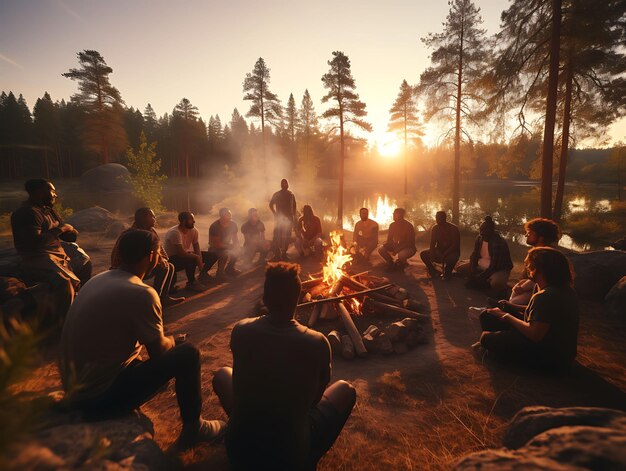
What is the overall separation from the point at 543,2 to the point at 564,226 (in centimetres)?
1387

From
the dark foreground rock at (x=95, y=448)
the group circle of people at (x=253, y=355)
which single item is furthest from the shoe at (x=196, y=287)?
the dark foreground rock at (x=95, y=448)

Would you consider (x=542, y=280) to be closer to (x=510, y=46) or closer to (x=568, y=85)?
(x=510, y=46)

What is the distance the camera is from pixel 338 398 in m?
2.71

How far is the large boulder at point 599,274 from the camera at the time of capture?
696 centimetres

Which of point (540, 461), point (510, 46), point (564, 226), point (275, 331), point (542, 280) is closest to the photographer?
point (540, 461)

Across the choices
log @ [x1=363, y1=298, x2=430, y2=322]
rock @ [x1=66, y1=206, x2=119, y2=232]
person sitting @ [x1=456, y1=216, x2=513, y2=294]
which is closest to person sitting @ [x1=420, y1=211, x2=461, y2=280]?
person sitting @ [x1=456, y1=216, x2=513, y2=294]

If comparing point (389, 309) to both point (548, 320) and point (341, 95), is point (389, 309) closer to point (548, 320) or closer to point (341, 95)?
point (548, 320)

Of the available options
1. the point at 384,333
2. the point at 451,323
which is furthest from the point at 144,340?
the point at 451,323

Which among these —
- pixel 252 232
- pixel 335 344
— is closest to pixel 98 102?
pixel 252 232

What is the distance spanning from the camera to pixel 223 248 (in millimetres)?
9180

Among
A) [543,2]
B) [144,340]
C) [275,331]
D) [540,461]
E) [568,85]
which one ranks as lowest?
[540,461]

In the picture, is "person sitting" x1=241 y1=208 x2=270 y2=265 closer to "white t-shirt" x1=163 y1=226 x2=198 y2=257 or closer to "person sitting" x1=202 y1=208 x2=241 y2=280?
"person sitting" x1=202 y1=208 x2=241 y2=280

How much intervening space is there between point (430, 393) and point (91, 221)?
17.0 metres

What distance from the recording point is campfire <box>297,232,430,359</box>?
5.00 m
